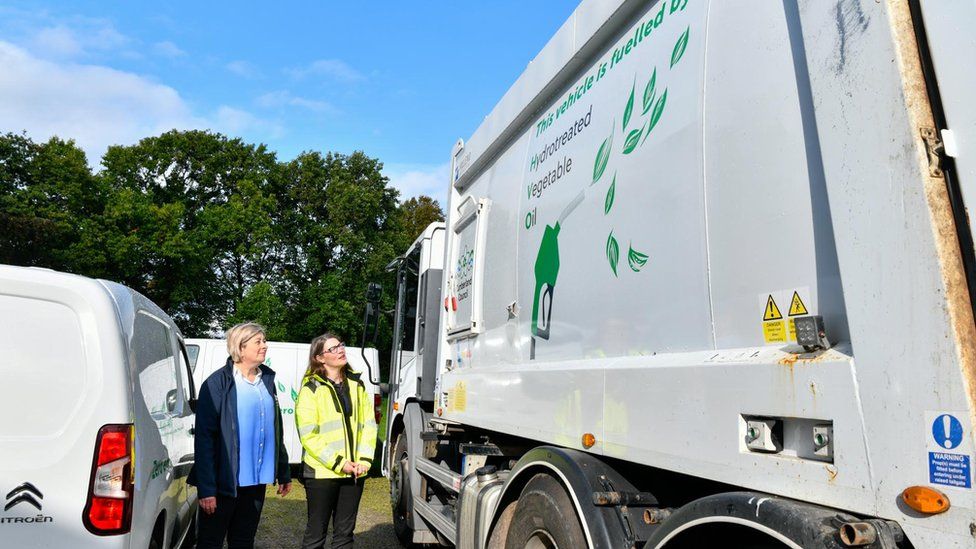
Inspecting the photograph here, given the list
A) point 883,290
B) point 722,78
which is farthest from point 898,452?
point 722,78

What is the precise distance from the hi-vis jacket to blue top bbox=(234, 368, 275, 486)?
0.75 feet

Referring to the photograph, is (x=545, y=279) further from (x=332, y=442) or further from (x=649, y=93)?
(x=332, y=442)

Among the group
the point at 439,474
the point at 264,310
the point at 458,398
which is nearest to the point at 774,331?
the point at 458,398

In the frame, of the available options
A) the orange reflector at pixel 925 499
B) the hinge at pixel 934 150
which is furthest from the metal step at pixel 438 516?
the hinge at pixel 934 150

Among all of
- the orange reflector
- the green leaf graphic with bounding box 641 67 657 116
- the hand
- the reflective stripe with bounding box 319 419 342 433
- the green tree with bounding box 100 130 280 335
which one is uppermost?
the green tree with bounding box 100 130 280 335

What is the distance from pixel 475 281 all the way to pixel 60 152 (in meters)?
31.3

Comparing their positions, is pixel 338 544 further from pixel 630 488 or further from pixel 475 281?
pixel 630 488

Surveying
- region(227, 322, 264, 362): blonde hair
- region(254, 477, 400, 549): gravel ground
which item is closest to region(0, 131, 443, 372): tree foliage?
region(254, 477, 400, 549): gravel ground

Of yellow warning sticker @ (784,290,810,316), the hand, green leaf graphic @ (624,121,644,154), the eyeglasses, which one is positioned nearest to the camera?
yellow warning sticker @ (784,290,810,316)

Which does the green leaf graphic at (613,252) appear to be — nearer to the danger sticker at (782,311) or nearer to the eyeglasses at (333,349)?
the danger sticker at (782,311)

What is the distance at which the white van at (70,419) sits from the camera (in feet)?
9.33

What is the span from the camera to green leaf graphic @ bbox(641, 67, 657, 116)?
2752 mm

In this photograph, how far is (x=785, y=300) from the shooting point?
195 cm

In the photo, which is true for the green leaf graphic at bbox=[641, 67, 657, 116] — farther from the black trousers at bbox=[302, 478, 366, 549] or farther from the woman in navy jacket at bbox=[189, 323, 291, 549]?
the black trousers at bbox=[302, 478, 366, 549]
